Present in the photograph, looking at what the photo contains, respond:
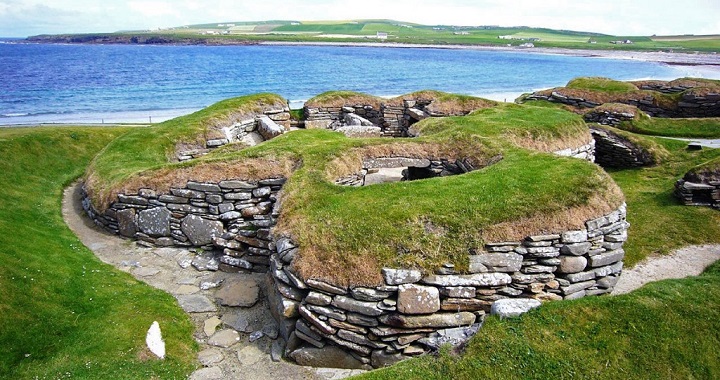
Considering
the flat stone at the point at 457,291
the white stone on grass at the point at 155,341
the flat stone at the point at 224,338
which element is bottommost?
the flat stone at the point at 224,338

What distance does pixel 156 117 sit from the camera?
43938 mm

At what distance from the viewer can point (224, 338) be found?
10.1 metres

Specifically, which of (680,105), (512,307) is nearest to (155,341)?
(512,307)

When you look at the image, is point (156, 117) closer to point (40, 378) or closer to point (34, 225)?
point (34, 225)

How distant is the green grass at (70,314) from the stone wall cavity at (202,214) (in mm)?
1760

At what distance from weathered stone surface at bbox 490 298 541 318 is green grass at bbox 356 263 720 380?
11 cm

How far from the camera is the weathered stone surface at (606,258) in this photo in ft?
32.0

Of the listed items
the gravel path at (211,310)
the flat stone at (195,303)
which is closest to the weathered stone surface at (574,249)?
the gravel path at (211,310)

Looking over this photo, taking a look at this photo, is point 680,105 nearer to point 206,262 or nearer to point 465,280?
point 465,280

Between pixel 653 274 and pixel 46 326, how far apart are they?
46.5ft

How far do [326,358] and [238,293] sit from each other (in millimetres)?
3722

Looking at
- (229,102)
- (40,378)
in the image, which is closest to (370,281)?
(40,378)

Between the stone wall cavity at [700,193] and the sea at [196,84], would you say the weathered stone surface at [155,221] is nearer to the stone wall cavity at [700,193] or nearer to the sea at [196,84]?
the stone wall cavity at [700,193]

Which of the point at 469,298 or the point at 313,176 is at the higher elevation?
the point at 313,176
